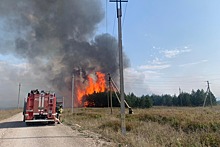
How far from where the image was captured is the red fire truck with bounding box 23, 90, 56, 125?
19.0 m

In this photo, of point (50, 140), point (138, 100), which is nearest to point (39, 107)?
point (50, 140)

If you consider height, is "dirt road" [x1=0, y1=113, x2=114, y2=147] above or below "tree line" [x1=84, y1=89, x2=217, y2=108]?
below

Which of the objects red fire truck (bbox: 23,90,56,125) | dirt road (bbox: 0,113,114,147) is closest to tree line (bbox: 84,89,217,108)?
red fire truck (bbox: 23,90,56,125)

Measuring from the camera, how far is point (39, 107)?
1933 centimetres

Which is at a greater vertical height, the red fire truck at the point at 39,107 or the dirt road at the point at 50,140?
the red fire truck at the point at 39,107

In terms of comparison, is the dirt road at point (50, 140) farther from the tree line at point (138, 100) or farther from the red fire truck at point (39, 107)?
the tree line at point (138, 100)

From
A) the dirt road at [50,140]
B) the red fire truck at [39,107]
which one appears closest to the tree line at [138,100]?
the red fire truck at [39,107]

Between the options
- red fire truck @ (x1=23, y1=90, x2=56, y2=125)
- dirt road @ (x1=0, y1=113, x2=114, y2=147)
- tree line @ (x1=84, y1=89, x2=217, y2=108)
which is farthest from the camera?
tree line @ (x1=84, y1=89, x2=217, y2=108)

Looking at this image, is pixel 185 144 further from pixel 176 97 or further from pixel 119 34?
pixel 176 97

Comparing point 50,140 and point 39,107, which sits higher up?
point 39,107

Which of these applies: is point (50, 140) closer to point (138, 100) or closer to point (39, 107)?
point (39, 107)

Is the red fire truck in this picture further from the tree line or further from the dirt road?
the tree line

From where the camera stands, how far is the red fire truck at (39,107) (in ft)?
62.4

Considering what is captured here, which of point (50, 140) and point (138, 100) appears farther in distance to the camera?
point (138, 100)
